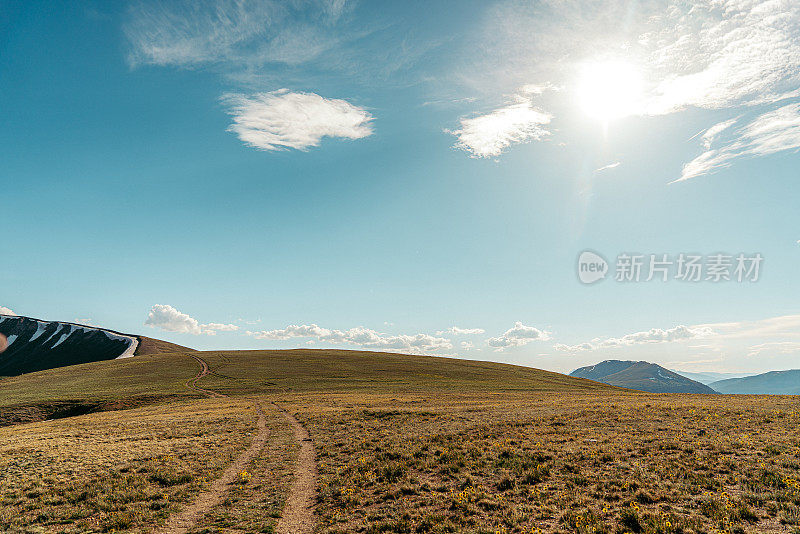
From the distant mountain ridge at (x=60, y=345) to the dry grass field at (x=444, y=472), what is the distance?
13462 cm

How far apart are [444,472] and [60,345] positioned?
20740cm

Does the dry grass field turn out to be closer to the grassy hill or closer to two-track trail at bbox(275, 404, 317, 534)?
two-track trail at bbox(275, 404, 317, 534)

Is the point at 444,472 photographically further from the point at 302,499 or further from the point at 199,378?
the point at 199,378

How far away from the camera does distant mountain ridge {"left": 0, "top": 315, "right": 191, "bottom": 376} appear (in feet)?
461

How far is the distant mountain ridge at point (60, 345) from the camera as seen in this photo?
140625mm

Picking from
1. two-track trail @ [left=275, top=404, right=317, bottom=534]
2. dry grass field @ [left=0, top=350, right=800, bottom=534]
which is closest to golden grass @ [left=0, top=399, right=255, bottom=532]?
dry grass field @ [left=0, top=350, right=800, bottom=534]

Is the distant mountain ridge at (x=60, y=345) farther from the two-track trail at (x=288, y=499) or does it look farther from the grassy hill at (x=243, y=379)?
the two-track trail at (x=288, y=499)

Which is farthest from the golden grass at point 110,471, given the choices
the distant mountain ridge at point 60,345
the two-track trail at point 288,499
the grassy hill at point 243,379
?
the distant mountain ridge at point 60,345

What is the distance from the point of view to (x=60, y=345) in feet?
524

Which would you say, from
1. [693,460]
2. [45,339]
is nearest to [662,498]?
[693,460]

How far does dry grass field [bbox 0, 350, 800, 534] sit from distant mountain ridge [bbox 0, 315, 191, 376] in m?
135

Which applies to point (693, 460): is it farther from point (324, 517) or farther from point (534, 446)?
point (324, 517)

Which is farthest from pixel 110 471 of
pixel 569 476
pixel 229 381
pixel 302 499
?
pixel 229 381

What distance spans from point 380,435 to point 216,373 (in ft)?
252
